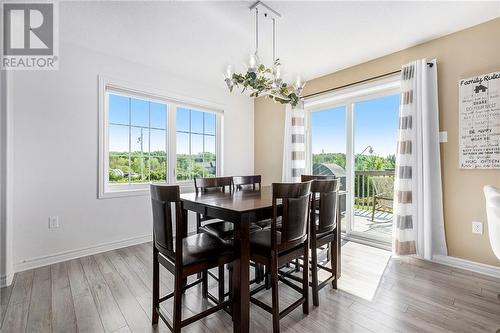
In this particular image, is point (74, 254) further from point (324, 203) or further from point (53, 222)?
point (324, 203)

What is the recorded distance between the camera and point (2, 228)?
2.16m

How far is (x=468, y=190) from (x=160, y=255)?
3.08 m

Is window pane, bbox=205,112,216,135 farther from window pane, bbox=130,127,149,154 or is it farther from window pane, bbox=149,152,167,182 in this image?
window pane, bbox=130,127,149,154

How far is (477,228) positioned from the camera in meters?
2.41

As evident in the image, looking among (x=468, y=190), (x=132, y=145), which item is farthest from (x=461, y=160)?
(x=132, y=145)

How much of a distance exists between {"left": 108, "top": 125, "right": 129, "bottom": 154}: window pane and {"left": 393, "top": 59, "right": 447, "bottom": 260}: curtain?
143 inches

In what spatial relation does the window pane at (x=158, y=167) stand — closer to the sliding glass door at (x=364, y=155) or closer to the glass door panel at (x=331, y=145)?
the glass door panel at (x=331, y=145)

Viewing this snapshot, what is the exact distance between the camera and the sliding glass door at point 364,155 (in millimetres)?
3234

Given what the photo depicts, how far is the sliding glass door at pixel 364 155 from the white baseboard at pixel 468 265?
2.02 ft

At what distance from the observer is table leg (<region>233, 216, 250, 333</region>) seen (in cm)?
148

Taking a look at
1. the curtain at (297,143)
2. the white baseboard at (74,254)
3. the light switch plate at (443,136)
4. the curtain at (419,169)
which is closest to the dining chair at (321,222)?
the curtain at (419,169)

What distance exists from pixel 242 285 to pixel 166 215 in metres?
0.66

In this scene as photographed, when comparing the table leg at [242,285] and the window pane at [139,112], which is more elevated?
the window pane at [139,112]

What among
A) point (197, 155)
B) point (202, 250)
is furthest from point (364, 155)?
point (202, 250)
